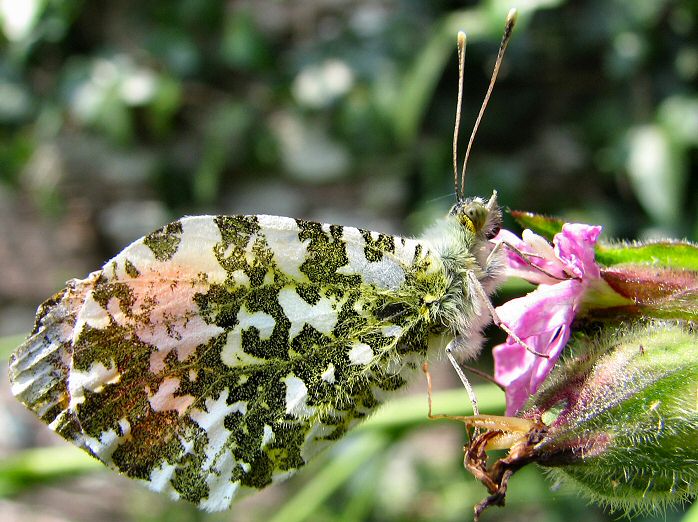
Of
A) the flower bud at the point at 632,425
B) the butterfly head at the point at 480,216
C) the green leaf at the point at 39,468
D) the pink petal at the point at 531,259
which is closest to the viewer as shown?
the flower bud at the point at 632,425

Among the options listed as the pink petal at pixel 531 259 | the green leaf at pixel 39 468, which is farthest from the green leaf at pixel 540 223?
the green leaf at pixel 39 468

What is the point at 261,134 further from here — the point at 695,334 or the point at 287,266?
the point at 695,334

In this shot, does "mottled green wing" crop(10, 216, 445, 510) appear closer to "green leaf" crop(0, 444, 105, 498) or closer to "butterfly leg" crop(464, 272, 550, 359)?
"butterfly leg" crop(464, 272, 550, 359)

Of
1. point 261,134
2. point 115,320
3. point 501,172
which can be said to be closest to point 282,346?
point 115,320

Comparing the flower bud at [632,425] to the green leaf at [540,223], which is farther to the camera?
the green leaf at [540,223]

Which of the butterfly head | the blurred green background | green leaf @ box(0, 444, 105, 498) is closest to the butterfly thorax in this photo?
the butterfly head

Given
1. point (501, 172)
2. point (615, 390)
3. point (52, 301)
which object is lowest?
point (501, 172)

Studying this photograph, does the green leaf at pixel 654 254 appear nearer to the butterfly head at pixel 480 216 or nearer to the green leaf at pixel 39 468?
the butterfly head at pixel 480 216
